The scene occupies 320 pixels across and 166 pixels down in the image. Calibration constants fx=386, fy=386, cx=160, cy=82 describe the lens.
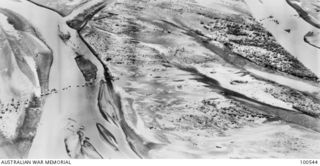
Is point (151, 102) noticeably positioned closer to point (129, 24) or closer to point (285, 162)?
point (129, 24)

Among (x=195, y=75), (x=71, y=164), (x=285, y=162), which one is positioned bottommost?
(x=71, y=164)

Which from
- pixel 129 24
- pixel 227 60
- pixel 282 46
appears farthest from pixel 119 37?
pixel 282 46

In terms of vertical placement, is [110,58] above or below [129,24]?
below

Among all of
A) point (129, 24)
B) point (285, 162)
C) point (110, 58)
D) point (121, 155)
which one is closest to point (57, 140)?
point (121, 155)

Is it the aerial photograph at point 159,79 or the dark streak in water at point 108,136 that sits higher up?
the aerial photograph at point 159,79

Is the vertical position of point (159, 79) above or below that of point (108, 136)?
above

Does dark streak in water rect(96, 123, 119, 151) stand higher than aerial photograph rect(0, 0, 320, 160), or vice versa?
aerial photograph rect(0, 0, 320, 160)
